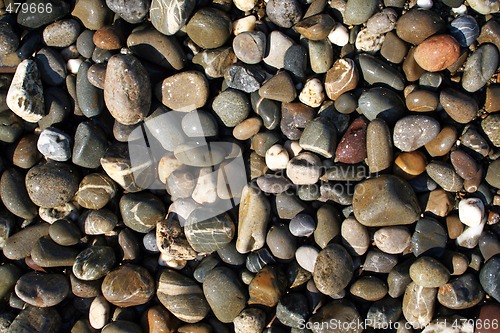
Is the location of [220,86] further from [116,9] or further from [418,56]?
[418,56]

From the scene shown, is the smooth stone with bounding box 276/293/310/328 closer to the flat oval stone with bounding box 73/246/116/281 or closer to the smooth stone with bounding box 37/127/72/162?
the flat oval stone with bounding box 73/246/116/281

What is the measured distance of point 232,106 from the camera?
3.09 m

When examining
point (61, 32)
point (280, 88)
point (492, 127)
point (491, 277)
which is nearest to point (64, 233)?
point (61, 32)

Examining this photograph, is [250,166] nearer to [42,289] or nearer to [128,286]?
[128,286]

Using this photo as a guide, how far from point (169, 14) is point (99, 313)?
2.05m

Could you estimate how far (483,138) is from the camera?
2.97 metres

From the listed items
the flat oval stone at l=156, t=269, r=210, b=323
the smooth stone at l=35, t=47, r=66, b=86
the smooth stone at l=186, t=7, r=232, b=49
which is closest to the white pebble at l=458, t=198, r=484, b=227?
the flat oval stone at l=156, t=269, r=210, b=323

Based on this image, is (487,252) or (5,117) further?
(5,117)

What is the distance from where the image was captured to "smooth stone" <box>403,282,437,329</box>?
285 cm

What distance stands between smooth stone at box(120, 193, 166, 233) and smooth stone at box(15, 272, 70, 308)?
1.96 feet

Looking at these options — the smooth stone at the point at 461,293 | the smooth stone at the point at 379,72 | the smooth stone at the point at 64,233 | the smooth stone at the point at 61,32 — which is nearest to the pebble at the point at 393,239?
the smooth stone at the point at 461,293

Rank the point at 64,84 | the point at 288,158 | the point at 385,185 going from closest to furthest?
the point at 385,185 < the point at 288,158 < the point at 64,84

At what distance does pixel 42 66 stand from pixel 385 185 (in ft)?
8.19

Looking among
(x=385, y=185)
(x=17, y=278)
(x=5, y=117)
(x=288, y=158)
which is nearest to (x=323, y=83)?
(x=288, y=158)
